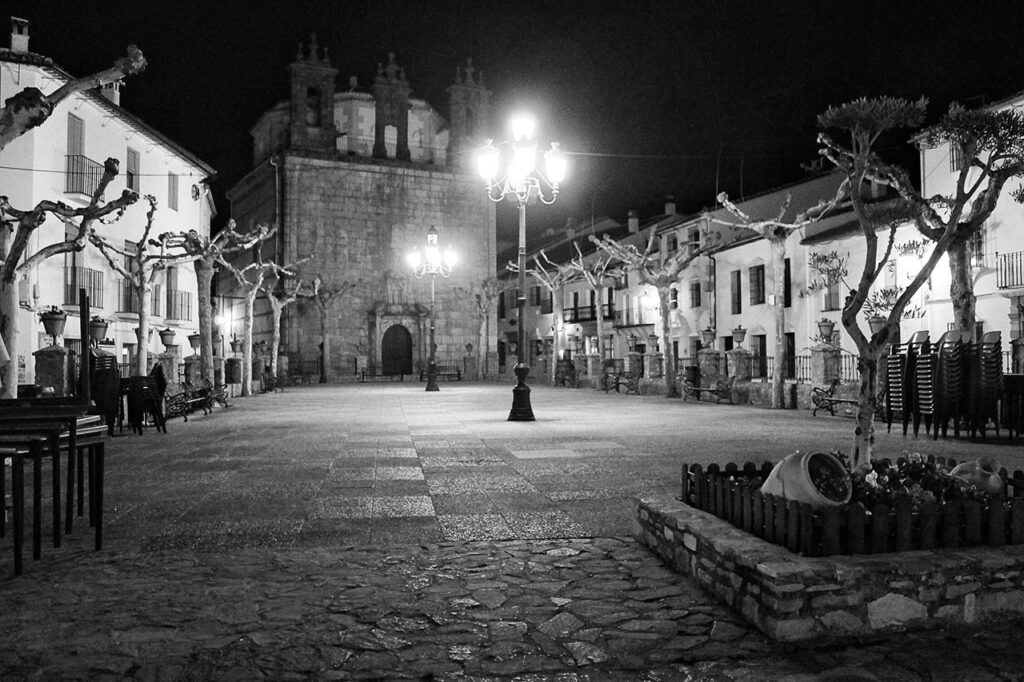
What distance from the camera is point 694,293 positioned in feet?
124

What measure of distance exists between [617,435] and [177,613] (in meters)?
9.00

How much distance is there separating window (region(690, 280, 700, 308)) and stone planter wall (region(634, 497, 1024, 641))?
3447cm

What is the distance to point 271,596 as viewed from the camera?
13.3ft

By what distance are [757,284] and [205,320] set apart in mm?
22793

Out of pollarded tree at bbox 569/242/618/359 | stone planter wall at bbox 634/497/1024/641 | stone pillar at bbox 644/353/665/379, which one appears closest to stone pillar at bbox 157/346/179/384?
stone pillar at bbox 644/353/665/379

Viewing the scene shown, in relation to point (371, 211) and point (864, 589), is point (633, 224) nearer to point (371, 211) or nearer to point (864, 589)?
point (371, 211)

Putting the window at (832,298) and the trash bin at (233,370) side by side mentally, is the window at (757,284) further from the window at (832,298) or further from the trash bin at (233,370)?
the trash bin at (233,370)

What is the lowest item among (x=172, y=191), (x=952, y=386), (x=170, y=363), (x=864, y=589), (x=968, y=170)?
(x=864, y=589)

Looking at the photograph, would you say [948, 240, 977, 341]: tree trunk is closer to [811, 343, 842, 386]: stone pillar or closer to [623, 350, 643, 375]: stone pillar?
[811, 343, 842, 386]: stone pillar

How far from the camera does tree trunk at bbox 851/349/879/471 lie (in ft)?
16.9

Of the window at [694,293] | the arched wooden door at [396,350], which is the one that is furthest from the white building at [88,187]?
the window at [694,293]

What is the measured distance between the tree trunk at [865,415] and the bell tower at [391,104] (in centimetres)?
4052

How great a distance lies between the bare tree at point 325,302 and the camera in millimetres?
38625

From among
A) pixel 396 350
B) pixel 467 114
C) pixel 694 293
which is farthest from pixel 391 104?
pixel 694 293
